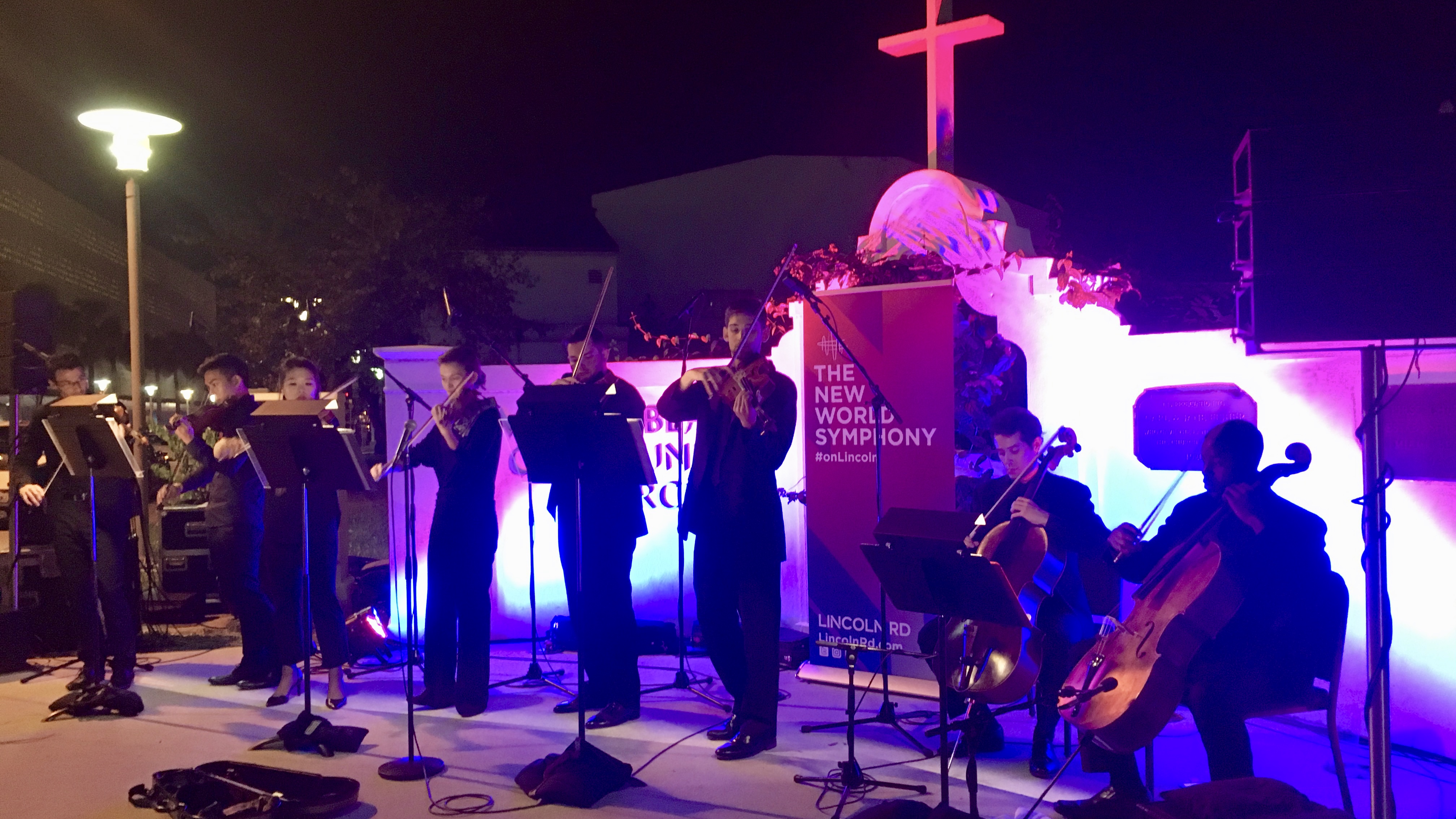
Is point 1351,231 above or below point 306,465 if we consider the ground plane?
above

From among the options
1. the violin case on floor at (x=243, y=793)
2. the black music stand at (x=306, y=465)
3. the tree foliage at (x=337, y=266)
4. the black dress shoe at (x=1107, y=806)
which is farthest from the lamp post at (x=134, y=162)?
the tree foliage at (x=337, y=266)

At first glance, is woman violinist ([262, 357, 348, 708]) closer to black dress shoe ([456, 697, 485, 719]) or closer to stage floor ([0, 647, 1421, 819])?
stage floor ([0, 647, 1421, 819])

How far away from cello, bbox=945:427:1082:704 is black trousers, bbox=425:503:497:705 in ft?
7.47

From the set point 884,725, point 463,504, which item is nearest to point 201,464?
point 463,504

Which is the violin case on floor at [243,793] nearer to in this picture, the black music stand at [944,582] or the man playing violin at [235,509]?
the man playing violin at [235,509]

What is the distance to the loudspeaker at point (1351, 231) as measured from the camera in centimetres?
281

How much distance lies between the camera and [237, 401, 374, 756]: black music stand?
4434 mm

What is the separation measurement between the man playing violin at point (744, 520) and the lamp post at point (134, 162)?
4065 millimetres

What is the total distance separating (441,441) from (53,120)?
11.4 metres

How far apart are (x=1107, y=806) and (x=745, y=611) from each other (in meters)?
1.63

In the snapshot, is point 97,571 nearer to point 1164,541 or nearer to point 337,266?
Answer: point 1164,541

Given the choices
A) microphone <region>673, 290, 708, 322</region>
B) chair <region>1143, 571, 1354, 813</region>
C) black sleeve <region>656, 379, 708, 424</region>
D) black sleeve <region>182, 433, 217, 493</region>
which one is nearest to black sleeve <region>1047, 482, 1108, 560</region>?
chair <region>1143, 571, 1354, 813</region>

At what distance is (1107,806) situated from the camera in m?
3.52

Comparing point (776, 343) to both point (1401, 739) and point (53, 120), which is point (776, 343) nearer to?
point (1401, 739)
